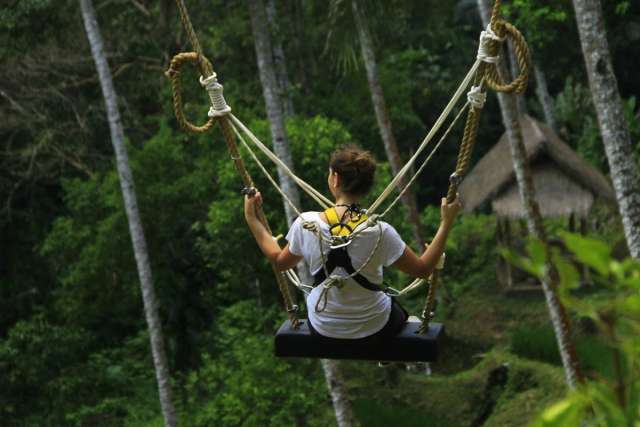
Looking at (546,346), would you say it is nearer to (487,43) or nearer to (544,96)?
(544,96)

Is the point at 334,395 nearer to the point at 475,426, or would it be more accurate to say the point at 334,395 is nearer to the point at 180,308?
the point at 475,426

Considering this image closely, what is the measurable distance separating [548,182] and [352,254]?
42.1 feet

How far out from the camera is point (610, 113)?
786 cm

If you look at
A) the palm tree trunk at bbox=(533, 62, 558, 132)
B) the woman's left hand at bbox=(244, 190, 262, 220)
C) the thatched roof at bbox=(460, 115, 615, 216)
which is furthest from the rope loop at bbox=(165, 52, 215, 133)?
the palm tree trunk at bbox=(533, 62, 558, 132)

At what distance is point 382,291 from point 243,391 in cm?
Result: 761

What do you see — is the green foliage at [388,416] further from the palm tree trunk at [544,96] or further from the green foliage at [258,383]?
the palm tree trunk at [544,96]

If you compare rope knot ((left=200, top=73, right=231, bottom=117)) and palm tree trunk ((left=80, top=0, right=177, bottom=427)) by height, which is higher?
rope knot ((left=200, top=73, right=231, bottom=117))

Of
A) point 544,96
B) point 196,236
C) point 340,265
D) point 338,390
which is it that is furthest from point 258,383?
point 544,96

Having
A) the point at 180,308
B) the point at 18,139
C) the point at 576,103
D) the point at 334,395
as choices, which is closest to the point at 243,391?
the point at 334,395

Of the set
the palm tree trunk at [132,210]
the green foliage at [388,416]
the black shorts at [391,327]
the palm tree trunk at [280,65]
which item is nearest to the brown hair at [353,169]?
the black shorts at [391,327]

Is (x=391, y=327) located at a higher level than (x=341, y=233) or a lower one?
lower

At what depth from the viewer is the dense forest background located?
503 inches

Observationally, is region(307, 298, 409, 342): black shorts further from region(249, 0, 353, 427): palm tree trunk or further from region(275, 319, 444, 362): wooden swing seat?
region(249, 0, 353, 427): palm tree trunk

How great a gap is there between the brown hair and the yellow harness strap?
95mm
